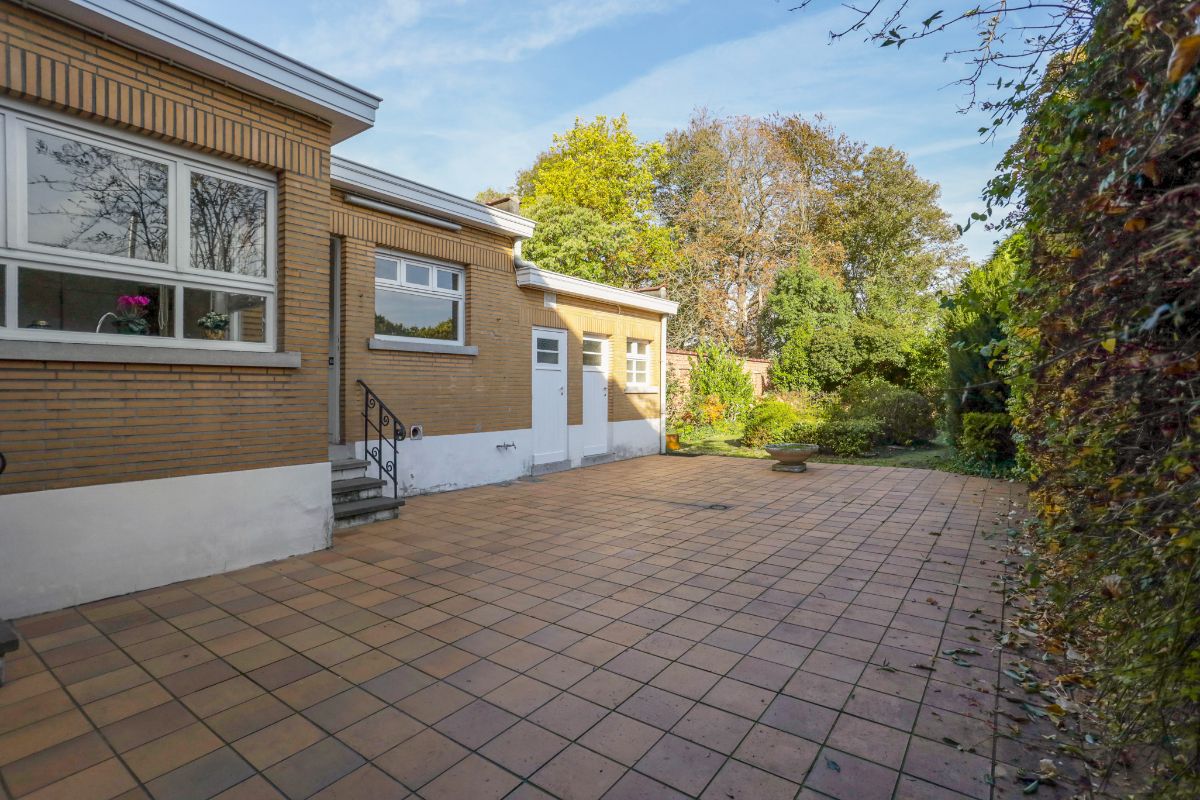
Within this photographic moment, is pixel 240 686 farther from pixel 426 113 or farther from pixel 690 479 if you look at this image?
pixel 426 113

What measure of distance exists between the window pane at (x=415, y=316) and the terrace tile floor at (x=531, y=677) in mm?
3239

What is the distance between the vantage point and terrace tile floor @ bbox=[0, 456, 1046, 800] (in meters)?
2.32

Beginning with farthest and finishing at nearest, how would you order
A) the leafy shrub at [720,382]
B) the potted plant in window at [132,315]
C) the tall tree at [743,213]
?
the tall tree at [743,213] → the leafy shrub at [720,382] → the potted plant in window at [132,315]

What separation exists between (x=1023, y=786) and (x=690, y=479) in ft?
23.7

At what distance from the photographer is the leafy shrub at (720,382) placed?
52.5 feet

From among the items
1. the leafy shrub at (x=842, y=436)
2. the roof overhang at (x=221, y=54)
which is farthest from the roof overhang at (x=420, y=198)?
the leafy shrub at (x=842, y=436)

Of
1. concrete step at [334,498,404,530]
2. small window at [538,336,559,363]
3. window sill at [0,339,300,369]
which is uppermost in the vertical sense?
small window at [538,336,559,363]

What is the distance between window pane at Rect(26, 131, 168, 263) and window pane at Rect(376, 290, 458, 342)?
317cm

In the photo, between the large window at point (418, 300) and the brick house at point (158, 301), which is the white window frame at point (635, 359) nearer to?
the large window at point (418, 300)

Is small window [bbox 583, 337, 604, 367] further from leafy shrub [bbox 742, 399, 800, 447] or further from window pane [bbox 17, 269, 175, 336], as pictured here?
window pane [bbox 17, 269, 175, 336]

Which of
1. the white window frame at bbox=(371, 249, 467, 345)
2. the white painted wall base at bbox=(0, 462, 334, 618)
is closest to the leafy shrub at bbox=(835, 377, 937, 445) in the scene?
the white window frame at bbox=(371, 249, 467, 345)

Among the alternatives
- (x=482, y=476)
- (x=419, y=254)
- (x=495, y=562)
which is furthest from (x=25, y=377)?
(x=482, y=476)

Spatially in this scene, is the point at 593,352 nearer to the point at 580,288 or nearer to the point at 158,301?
the point at 580,288

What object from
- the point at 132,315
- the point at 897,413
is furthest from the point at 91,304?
the point at 897,413
